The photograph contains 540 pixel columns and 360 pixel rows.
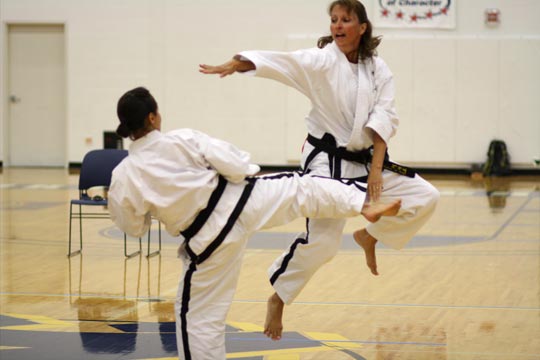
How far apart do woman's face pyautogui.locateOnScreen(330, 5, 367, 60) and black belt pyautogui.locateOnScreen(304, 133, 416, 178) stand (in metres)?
0.54

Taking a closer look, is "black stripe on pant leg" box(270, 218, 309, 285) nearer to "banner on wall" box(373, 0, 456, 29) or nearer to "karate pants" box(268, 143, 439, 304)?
"karate pants" box(268, 143, 439, 304)

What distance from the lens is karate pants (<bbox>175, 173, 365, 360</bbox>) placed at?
387cm

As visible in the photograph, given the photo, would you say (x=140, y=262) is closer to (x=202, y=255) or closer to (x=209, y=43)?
(x=202, y=255)

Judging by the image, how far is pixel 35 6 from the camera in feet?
55.8

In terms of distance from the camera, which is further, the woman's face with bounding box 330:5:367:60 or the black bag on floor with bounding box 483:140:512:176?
the black bag on floor with bounding box 483:140:512:176

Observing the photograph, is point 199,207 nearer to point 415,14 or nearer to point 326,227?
point 326,227

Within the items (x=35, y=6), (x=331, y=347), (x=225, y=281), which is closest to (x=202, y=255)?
(x=225, y=281)

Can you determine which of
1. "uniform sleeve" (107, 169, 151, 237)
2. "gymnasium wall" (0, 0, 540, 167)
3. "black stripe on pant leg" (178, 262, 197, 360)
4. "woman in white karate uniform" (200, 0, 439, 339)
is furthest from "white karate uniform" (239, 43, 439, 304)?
"gymnasium wall" (0, 0, 540, 167)

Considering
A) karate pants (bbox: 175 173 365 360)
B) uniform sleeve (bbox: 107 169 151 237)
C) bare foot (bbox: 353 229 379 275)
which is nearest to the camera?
uniform sleeve (bbox: 107 169 151 237)

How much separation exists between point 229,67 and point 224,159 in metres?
0.55

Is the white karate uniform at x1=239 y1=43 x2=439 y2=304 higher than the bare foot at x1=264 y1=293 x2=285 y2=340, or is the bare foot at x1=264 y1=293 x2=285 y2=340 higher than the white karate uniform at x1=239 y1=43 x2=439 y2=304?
the white karate uniform at x1=239 y1=43 x2=439 y2=304

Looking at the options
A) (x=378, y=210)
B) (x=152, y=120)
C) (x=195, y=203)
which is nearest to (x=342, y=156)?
(x=378, y=210)

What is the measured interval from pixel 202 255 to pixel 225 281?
0.59 ft

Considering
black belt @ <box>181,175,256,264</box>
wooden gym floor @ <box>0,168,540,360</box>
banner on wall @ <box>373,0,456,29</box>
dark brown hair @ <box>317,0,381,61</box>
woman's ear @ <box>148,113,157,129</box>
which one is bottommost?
wooden gym floor @ <box>0,168,540,360</box>
